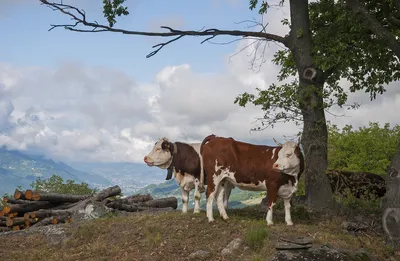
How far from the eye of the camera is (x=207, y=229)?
452 inches

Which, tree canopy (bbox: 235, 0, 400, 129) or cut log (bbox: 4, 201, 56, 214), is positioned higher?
tree canopy (bbox: 235, 0, 400, 129)

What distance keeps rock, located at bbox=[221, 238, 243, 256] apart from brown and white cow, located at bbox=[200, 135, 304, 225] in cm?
134

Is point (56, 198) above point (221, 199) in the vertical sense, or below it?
below

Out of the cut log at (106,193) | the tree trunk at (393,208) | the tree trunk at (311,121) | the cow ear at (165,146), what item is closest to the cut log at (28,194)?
the cut log at (106,193)

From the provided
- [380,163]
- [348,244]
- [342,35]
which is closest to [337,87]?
[342,35]

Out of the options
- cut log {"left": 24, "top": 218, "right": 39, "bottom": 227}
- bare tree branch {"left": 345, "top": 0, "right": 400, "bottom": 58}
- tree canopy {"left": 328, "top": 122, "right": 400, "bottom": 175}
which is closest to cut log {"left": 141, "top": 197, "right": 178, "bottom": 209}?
cut log {"left": 24, "top": 218, "right": 39, "bottom": 227}

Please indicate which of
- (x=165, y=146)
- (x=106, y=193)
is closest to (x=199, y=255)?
(x=165, y=146)

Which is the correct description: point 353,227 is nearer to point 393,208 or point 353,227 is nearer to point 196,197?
point 393,208

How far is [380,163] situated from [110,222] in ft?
84.0

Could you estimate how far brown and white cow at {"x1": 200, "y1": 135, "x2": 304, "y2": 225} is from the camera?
456 inches

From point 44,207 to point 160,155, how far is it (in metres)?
6.61

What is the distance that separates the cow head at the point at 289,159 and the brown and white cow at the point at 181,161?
2.67m

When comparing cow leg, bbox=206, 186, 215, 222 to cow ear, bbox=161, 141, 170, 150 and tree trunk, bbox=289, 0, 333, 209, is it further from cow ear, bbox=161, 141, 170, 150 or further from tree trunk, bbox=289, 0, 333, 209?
tree trunk, bbox=289, 0, 333, 209

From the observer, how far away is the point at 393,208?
1220 cm
